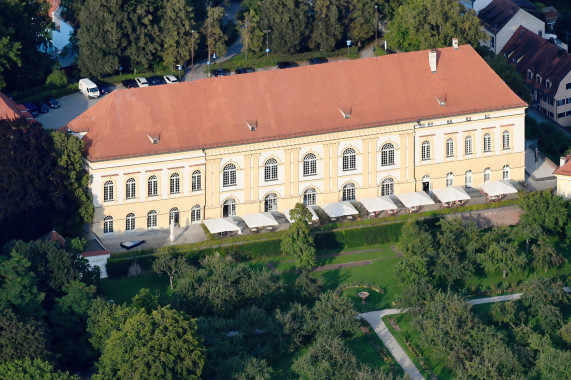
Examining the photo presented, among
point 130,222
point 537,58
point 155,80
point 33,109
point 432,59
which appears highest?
point 432,59

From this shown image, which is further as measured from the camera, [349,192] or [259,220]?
[349,192]

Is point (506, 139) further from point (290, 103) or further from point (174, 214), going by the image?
point (174, 214)

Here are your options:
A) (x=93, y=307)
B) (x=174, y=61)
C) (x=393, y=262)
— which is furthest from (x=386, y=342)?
(x=174, y=61)

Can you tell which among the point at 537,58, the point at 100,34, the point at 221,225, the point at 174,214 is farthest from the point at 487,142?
the point at 100,34

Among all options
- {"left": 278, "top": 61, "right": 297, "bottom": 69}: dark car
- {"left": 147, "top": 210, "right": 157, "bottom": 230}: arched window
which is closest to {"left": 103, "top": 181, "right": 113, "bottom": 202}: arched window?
{"left": 147, "top": 210, "right": 157, "bottom": 230}: arched window

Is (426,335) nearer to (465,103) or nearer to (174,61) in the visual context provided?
(465,103)

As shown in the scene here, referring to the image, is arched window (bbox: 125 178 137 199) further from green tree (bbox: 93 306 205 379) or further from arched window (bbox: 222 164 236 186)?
green tree (bbox: 93 306 205 379)

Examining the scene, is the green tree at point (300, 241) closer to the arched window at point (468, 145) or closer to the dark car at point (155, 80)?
the arched window at point (468, 145)

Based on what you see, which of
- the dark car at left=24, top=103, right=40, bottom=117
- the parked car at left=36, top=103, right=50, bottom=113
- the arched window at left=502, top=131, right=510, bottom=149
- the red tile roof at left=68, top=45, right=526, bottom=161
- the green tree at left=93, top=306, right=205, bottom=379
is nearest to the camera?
the green tree at left=93, top=306, right=205, bottom=379
